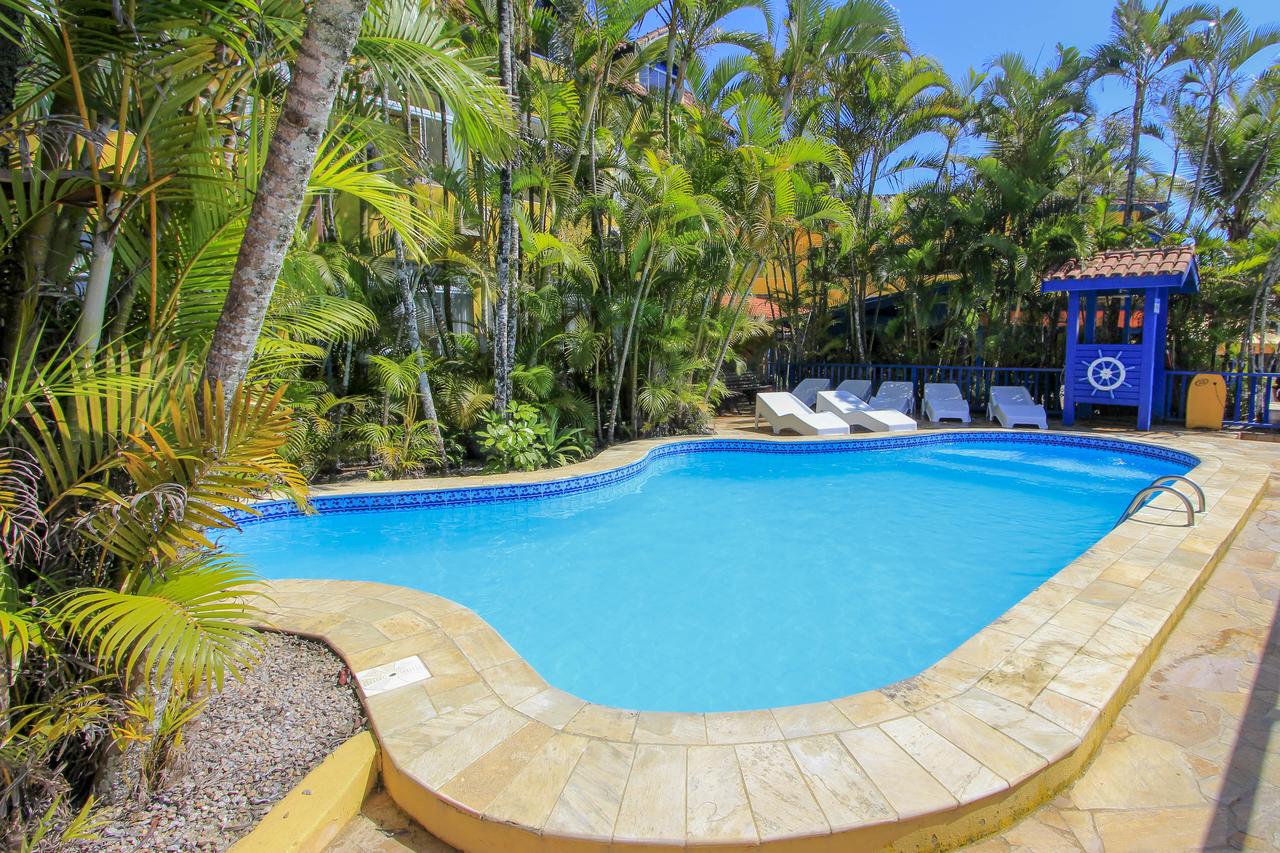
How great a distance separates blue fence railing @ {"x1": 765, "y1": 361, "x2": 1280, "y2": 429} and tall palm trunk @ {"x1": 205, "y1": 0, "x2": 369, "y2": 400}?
45.3 ft

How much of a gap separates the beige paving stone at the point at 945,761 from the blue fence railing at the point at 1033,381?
12484 mm

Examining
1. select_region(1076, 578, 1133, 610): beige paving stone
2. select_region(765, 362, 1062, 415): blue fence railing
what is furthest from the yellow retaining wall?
select_region(765, 362, 1062, 415): blue fence railing

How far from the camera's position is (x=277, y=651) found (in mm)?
3527

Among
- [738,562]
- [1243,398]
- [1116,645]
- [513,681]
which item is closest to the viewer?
[513,681]

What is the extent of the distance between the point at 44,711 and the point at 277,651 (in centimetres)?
145

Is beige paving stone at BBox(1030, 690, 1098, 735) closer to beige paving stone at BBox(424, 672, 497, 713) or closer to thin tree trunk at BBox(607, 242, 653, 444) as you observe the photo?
beige paving stone at BBox(424, 672, 497, 713)

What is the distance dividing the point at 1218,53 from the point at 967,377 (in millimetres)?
7558

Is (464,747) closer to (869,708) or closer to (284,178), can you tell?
(869,708)

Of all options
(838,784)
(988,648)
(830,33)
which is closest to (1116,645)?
(988,648)

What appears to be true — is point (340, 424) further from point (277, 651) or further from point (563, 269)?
point (277, 651)

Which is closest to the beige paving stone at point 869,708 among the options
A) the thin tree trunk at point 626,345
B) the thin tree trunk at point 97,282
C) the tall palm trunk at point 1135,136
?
the thin tree trunk at point 97,282

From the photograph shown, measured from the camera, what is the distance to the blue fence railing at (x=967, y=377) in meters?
13.4

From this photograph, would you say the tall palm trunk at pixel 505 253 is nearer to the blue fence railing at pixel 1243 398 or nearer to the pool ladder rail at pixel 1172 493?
the pool ladder rail at pixel 1172 493

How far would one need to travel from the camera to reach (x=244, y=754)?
261 cm
